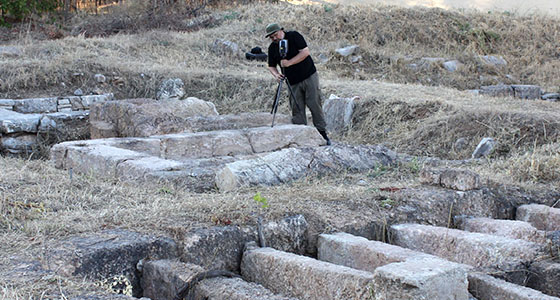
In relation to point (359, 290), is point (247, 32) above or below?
below

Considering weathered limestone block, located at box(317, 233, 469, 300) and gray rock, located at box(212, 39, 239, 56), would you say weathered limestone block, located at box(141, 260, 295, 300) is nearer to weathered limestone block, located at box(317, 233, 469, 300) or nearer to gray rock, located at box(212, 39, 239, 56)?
weathered limestone block, located at box(317, 233, 469, 300)

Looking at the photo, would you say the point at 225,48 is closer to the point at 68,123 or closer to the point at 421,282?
the point at 68,123

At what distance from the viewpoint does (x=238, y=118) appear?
8227mm

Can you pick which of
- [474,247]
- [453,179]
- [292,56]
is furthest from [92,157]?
[474,247]

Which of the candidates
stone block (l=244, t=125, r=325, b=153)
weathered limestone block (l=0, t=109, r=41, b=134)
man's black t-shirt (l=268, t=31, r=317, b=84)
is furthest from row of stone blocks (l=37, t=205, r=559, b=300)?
weathered limestone block (l=0, t=109, r=41, b=134)

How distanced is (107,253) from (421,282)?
1.72 metres

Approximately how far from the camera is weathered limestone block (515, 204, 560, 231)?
178 inches

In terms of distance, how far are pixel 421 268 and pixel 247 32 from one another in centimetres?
1598

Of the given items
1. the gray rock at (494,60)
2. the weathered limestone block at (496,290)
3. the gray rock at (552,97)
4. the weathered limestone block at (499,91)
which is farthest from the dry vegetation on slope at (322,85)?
the weathered limestone block at (496,290)

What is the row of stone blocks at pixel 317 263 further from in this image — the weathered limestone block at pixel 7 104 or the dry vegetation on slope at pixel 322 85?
the weathered limestone block at pixel 7 104

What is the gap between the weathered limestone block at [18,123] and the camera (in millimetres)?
8523

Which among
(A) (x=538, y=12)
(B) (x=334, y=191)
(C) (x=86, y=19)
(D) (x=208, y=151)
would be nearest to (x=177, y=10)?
(C) (x=86, y=19)

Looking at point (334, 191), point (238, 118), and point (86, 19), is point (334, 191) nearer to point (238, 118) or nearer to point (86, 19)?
point (238, 118)

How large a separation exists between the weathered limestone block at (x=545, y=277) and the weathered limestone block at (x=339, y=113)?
7.34m
